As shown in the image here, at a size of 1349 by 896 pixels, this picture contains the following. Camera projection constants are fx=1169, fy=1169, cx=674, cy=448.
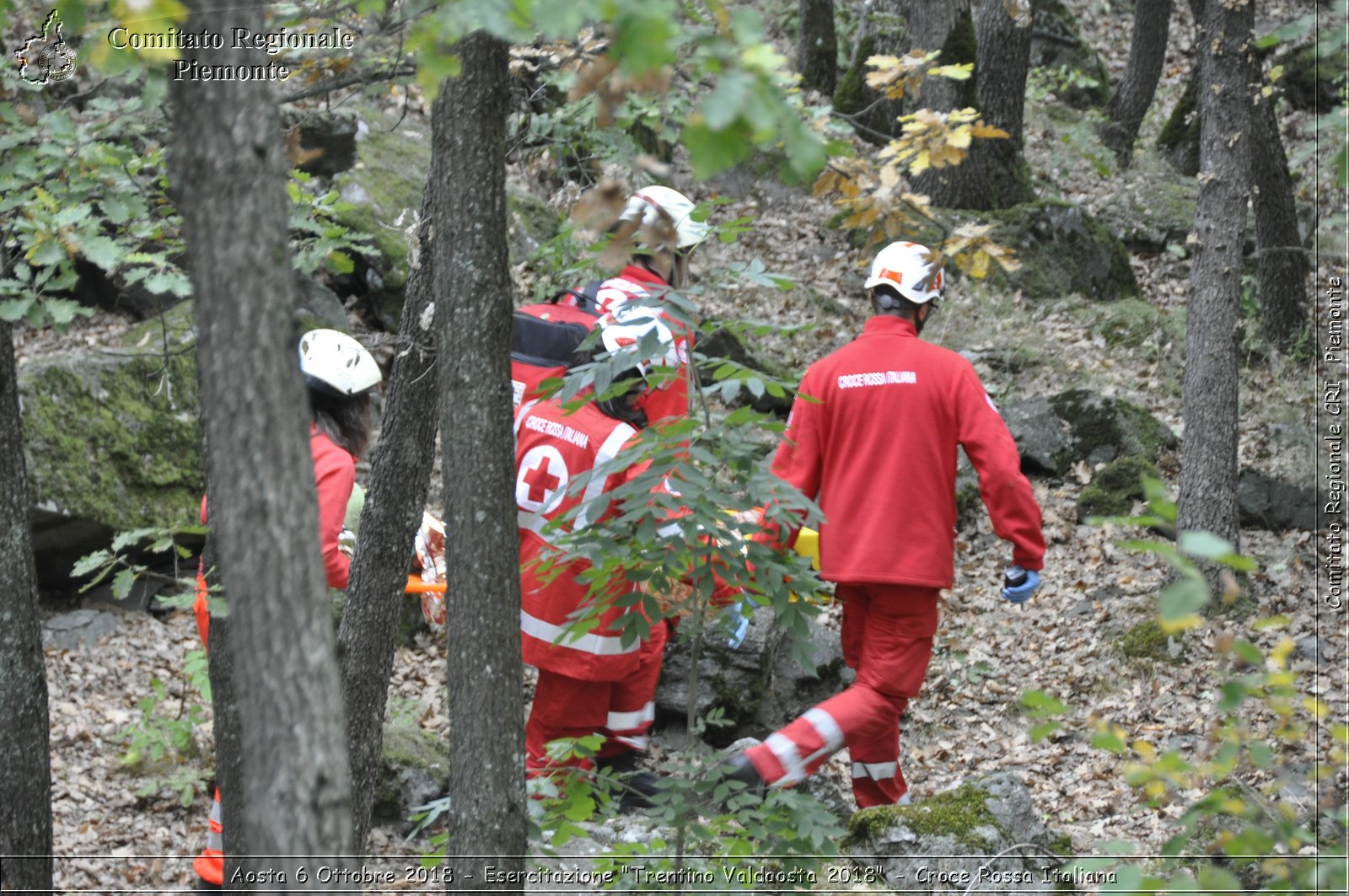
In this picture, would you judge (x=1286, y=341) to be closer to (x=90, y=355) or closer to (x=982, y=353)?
(x=982, y=353)

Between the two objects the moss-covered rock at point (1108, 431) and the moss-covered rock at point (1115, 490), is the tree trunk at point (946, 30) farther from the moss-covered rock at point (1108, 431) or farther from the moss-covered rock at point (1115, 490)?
the moss-covered rock at point (1115, 490)

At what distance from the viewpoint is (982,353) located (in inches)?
402

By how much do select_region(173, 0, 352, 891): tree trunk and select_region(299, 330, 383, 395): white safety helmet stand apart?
2835 millimetres

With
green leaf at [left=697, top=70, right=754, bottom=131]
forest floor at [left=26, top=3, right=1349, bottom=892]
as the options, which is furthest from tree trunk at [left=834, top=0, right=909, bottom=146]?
green leaf at [left=697, top=70, right=754, bottom=131]

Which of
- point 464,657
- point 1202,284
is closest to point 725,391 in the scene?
point 464,657

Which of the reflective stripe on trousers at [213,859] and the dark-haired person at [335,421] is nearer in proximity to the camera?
the dark-haired person at [335,421]

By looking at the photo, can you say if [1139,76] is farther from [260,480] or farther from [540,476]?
[260,480]

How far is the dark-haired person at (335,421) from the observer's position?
475 centimetres

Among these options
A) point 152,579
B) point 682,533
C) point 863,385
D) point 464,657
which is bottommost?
point 152,579

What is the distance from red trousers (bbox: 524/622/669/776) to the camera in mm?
5539

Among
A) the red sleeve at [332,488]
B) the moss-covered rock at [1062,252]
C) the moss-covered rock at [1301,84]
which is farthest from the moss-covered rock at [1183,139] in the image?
the red sleeve at [332,488]

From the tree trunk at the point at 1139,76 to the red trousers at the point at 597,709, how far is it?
11.8 metres

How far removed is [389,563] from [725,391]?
1.64 metres

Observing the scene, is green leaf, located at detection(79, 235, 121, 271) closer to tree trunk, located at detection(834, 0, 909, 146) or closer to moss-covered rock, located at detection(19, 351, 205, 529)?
moss-covered rock, located at detection(19, 351, 205, 529)
